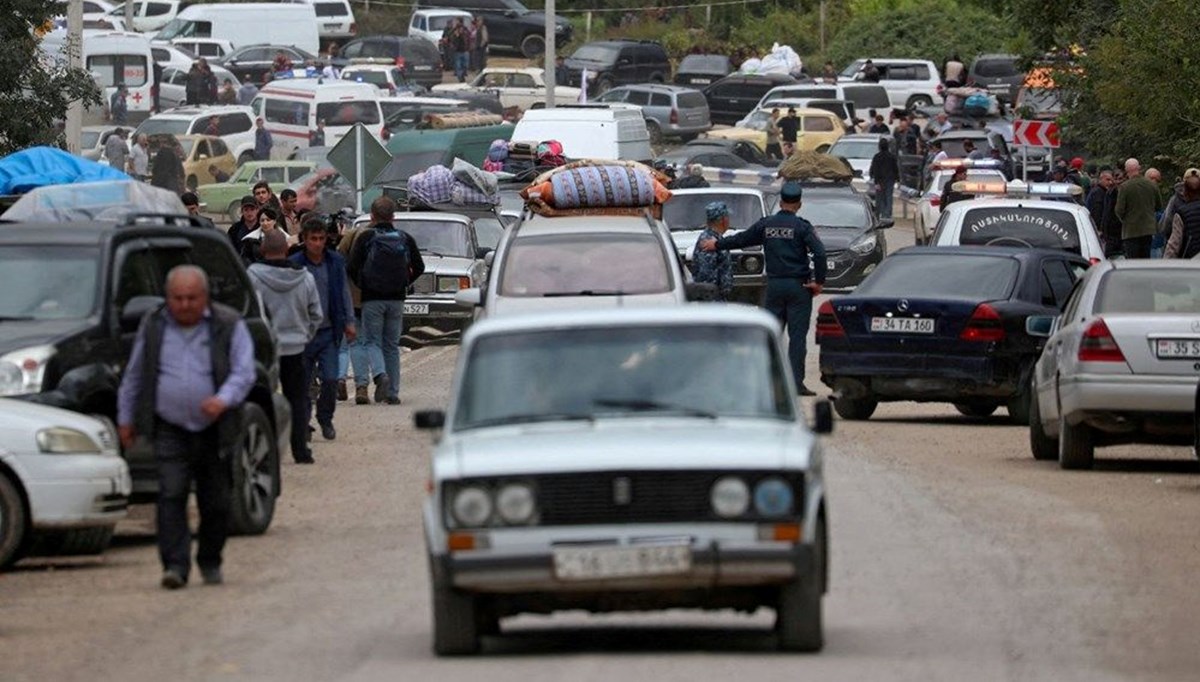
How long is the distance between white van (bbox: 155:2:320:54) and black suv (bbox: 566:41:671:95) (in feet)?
25.4

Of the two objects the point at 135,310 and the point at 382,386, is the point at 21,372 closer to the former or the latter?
the point at 135,310

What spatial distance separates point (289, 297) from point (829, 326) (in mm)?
5140

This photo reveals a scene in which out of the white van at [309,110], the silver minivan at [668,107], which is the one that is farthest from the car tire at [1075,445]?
the silver minivan at [668,107]

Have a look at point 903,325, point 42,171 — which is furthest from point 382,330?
point 903,325

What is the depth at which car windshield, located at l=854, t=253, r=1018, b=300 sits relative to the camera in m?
23.0

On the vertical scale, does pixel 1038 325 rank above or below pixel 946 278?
above

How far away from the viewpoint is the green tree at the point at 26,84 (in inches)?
1286

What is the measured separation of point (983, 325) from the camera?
22.5m

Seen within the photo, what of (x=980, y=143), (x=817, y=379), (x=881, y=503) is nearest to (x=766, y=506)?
(x=881, y=503)

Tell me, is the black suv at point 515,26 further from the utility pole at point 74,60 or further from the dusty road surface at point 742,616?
the dusty road surface at point 742,616

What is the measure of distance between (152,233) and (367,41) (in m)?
67.4

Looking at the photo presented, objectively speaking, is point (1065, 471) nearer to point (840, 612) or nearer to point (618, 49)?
point (840, 612)

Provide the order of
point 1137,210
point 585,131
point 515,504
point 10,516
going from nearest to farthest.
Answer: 1. point 515,504
2. point 10,516
3. point 1137,210
4. point 585,131

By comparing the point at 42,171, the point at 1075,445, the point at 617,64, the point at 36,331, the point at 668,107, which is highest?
the point at 36,331
